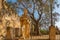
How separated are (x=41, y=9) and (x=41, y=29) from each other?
2.48 feet

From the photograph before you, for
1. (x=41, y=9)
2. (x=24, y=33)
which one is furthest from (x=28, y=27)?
(x=41, y=9)

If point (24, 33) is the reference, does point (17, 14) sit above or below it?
above

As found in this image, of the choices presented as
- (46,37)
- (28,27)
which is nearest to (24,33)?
(28,27)

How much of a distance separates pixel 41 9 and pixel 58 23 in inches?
32.4

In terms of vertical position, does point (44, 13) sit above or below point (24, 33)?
above

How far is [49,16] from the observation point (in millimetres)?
8977

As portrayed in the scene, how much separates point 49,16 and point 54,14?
0.20 meters

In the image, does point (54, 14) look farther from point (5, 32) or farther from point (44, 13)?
point (5, 32)

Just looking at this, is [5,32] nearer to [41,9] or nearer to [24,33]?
[24,33]

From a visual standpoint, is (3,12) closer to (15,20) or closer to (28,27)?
(15,20)

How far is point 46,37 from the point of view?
8.73 m

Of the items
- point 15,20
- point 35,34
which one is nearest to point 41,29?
point 35,34

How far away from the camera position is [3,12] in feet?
29.4

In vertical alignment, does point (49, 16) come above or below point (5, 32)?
above
